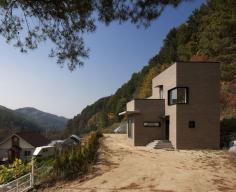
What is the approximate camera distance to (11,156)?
59.7 meters

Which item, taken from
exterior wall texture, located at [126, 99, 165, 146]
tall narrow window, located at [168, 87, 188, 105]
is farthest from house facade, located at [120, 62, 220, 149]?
exterior wall texture, located at [126, 99, 165, 146]

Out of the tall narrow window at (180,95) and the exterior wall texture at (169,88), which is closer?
the tall narrow window at (180,95)

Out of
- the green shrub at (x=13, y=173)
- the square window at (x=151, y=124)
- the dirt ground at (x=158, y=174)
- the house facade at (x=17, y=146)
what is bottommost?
the house facade at (x=17, y=146)

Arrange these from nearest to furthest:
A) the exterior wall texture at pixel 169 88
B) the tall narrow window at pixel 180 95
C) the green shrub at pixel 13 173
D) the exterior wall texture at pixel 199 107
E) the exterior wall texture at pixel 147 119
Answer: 1. the green shrub at pixel 13 173
2. the exterior wall texture at pixel 199 107
3. the tall narrow window at pixel 180 95
4. the exterior wall texture at pixel 169 88
5. the exterior wall texture at pixel 147 119

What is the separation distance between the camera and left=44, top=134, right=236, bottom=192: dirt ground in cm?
1366

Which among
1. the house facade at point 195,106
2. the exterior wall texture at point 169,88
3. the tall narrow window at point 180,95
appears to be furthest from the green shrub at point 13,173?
the tall narrow window at point 180,95

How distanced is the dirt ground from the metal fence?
1053 millimetres

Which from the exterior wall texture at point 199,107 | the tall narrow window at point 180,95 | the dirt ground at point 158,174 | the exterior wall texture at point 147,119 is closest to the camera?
the dirt ground at point 158,174

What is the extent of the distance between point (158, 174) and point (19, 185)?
588 centimetres

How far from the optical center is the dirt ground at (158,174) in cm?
1366

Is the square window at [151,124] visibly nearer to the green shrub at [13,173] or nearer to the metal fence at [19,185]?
the green shrub at [13,173]

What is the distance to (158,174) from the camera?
15664 mm

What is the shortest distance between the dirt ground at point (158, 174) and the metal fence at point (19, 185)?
3.45 ft

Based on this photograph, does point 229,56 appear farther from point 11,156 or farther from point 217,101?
point 11,156
